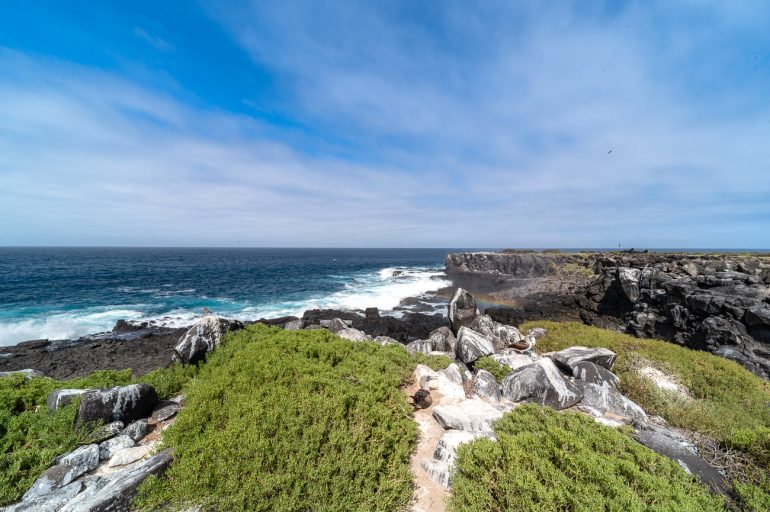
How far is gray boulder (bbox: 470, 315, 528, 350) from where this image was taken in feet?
48.2

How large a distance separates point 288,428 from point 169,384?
21.8 feet

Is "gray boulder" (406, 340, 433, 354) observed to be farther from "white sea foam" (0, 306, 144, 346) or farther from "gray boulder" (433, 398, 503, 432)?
"white sea foam" (0, 306, 144, 346)

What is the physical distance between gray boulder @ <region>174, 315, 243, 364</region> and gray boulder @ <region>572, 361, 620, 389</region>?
13.3 m

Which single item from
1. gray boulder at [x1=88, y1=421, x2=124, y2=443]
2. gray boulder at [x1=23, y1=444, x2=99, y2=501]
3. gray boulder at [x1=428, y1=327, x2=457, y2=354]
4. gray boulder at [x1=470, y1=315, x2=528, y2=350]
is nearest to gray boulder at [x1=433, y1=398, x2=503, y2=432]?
gray boulder at [x1=470, y1=315, x2=528, y2=350]

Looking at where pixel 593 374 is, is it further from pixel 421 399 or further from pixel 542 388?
pixel 421 399

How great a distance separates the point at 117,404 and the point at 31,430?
4.95 ft

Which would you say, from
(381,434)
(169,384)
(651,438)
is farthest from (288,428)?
(651,438)

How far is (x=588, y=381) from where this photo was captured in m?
9.73

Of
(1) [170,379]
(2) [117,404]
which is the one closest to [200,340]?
(1) [170,379]

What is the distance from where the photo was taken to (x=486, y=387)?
9.23 metres

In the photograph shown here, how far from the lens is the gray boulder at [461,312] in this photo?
17.6 meters

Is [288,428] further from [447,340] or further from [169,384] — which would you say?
[447,340]

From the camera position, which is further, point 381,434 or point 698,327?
point 698,327

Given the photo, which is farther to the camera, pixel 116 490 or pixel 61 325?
pixel 61 325
